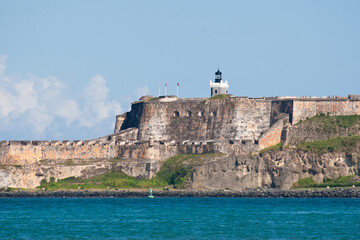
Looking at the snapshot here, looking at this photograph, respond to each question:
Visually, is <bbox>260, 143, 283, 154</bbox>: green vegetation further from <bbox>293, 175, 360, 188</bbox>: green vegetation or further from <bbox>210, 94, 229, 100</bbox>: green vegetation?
<bbox>210, 94, 229, 100</bbox>: green vegetation

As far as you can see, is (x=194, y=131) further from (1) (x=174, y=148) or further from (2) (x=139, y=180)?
(2) (x=139, y=180)

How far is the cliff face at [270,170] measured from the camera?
80.1 metres

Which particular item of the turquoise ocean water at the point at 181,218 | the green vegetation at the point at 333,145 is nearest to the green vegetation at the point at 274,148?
the green vegetation at the point at 333,145

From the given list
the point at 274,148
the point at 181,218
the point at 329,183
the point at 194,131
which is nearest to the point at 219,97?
the point at 194,131

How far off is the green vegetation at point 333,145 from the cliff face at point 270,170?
509mm

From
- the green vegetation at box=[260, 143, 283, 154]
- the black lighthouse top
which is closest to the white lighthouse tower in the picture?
the black lighthouse top

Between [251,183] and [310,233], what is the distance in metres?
28.3

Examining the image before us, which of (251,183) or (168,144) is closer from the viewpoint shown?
(251,183)

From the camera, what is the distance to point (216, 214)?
6469 centimetres

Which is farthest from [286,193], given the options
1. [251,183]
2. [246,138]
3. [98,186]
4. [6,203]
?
[6,203]

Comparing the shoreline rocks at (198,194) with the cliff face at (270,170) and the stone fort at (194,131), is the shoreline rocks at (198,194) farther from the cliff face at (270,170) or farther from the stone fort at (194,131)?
the stone fort at (194,131)

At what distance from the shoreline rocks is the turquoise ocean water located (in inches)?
19.2

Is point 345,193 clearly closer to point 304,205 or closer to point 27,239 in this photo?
point 304,205

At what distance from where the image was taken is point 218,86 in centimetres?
9650
